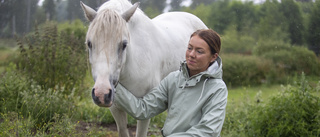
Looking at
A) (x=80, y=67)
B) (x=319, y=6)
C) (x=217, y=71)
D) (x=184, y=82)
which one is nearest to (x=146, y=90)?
(x=184, y=82)

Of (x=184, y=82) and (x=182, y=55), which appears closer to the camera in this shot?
(x=184, y=82)

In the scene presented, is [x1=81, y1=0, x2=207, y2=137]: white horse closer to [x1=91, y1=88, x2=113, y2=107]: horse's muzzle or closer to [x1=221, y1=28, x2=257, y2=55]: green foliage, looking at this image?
[x1=91, y1=88, x2=113, y2=107]: horse's muzzle

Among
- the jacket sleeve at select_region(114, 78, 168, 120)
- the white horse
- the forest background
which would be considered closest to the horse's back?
the white horse

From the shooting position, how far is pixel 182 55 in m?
3.31

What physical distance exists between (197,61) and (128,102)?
0.53 metres

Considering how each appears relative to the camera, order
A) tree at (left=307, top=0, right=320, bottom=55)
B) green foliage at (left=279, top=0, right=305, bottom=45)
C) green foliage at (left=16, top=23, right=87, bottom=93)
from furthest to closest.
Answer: green foliage at (left=279, top=0, right=305, bottom=45), tree at (left=307, top=0, right=320, bottom=55), green foliage at (left=16, top=23, right=87, bottom=93)

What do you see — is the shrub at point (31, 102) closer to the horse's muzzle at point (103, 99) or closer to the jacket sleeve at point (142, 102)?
the jacket sleeve at point (142, 102)

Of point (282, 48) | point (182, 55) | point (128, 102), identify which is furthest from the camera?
point (282, 48)

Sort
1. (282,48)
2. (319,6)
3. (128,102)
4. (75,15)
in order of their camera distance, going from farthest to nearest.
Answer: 1. (282,48)
2. (75,15)
3. (319,6)
4. (128,102)

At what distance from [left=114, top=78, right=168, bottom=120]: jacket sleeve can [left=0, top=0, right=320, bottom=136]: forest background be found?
4.35 feet

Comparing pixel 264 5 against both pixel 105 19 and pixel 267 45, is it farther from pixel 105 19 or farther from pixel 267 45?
pixel 105 19

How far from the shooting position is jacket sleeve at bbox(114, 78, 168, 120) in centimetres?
202

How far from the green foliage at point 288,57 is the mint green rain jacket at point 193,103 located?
3.77 m

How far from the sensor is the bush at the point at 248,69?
7.36 m
